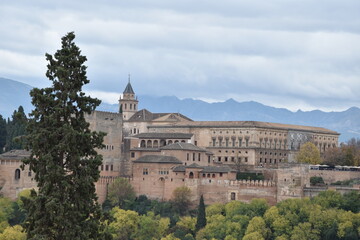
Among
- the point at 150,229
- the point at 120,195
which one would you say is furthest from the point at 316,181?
the point at 120,195

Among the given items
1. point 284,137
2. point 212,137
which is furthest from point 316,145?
point 212,137

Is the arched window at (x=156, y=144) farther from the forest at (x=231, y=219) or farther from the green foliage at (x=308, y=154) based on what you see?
the green foliage at (x=308, y=154)

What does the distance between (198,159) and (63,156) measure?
169ft

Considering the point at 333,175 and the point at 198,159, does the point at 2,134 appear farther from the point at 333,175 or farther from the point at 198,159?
the point at 333,175

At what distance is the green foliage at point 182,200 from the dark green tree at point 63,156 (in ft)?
147

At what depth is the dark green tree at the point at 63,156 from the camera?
27.3 metres

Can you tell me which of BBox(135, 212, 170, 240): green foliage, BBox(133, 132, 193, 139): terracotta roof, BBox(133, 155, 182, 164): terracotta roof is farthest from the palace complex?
BBox(135, 212, 170, 240): green foliage

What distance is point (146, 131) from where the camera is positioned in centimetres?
9506

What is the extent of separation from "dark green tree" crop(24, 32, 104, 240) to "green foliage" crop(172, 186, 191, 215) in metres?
44.8

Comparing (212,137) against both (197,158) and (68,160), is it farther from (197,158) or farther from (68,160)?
(68,160)

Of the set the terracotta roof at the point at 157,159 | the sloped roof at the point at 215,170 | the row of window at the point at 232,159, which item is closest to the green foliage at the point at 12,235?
the terracotta roof at the point at 157,159

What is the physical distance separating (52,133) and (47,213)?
Result: 2.58 metres

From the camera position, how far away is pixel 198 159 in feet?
259

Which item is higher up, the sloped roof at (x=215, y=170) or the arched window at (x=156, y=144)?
the arched window at (x=156, y=144)
